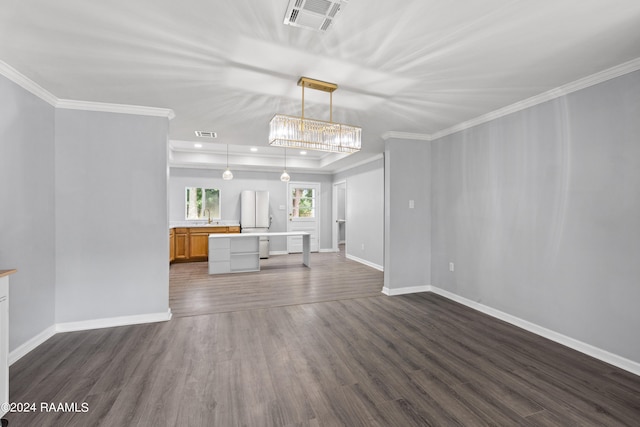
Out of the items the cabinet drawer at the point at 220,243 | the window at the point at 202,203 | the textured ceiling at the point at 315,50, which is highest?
the textured ceiling at the point at 315,50

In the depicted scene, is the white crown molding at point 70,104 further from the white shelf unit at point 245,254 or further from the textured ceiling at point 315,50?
the white shelf unit at point 245,254

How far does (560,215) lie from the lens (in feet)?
9.55

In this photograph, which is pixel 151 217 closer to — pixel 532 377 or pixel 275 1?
pixel 275 1

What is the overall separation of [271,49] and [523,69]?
2.14 m

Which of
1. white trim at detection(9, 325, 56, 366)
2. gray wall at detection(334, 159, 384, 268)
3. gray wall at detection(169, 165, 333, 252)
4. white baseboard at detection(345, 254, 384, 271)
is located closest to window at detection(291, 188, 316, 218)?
gray wall at detection(169, 165, 333, 252)

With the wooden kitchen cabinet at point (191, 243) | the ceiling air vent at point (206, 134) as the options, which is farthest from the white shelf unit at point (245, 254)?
the ceiling air vent at point (206, 134)

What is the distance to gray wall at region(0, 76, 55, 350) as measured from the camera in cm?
247

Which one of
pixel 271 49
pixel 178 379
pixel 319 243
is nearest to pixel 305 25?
pixel 271 49

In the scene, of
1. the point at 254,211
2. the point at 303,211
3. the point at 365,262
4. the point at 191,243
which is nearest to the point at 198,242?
the point at 191,243

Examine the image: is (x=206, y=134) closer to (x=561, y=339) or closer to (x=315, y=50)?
(x=315, y=50)

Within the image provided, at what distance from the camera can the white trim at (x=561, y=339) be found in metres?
2.42

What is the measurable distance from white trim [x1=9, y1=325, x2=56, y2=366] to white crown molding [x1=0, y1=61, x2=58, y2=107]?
2.36 m

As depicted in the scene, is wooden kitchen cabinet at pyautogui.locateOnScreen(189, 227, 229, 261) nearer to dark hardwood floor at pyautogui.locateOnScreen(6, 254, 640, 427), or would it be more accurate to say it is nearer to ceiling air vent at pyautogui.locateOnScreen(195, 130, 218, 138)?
ceiling air vent at pyautogui.locateOnScreen(195, 130, 218, 138)

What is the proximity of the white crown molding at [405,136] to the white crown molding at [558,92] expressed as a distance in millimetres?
487
